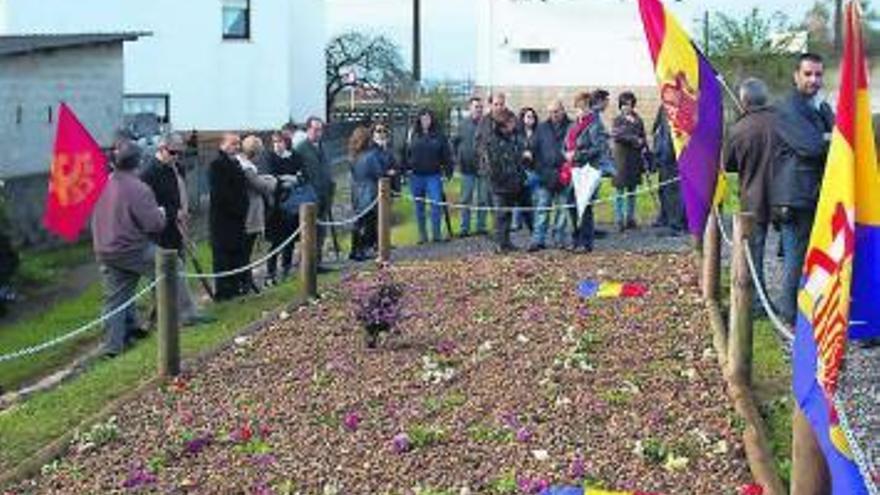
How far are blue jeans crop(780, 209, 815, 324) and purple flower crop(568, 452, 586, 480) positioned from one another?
313cm

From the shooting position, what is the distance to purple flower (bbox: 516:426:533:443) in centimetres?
840

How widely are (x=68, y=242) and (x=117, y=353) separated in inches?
386

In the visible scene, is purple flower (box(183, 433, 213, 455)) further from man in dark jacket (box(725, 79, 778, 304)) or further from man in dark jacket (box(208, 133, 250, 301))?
man in dark jacket (box(208, 133, 250, 301))

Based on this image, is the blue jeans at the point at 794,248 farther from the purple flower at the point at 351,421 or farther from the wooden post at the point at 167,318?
the wooden post at the point at 167,318

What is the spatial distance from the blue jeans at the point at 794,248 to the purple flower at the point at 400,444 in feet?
11.0

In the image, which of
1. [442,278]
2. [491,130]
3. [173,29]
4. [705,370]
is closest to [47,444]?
[705,370]

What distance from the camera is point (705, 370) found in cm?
1013

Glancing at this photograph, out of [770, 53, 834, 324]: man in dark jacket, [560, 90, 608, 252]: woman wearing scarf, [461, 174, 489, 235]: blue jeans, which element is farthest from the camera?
[461, 174, 489, 235]: blue jeans

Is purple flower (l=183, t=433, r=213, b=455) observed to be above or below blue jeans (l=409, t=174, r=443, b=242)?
below

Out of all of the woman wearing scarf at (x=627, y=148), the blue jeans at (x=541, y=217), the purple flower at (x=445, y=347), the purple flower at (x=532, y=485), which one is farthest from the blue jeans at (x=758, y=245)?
the woman wearing scarf at (x=627, y=148)

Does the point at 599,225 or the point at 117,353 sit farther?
the point at 599,225

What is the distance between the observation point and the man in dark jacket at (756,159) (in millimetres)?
11219

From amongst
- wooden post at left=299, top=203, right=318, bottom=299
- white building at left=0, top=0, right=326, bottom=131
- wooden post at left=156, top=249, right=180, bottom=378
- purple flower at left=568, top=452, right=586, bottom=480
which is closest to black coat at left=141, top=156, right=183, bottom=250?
wooden post at left=299, top=203, right=318, bottom=299

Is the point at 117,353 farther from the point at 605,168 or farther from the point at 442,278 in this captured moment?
the point at 605,168
